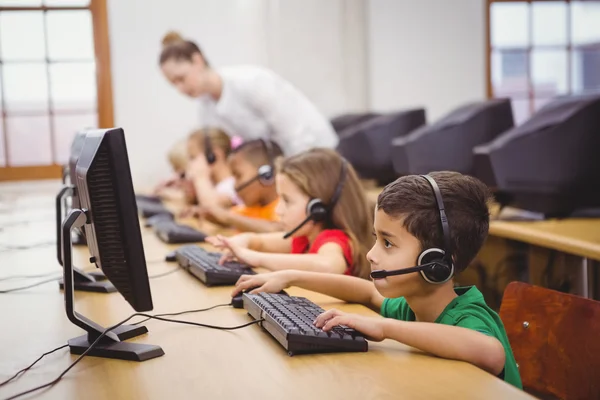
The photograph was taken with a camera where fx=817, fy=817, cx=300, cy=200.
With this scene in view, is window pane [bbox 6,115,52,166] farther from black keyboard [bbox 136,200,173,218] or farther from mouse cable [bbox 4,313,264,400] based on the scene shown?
mouse cable [bbox 4,313,264,400]

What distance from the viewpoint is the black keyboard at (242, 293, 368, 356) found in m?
1.26

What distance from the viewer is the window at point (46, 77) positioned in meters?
5.69

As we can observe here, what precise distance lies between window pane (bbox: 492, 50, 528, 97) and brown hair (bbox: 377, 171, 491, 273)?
16.1 feet

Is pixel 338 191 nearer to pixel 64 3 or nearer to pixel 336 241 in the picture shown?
pixel 336 241

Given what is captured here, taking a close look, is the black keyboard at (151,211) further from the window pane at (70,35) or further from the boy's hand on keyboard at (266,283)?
the window pane at (70,35)

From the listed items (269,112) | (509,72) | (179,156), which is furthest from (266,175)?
(509,72)

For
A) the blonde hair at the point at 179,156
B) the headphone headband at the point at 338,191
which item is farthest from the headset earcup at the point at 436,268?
the blonde hair at the point at 179,156

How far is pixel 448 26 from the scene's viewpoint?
5.90m

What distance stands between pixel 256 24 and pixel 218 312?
4.41m

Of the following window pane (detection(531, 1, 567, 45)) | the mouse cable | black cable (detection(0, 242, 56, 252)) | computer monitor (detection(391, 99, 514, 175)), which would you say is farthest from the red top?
window pane (detection(531, 1, 567, 45))

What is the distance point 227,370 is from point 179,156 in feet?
13.7

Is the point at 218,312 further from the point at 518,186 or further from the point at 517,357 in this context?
the point at 518,186

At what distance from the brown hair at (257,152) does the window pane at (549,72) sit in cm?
347

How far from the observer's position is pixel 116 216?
1.28 m
